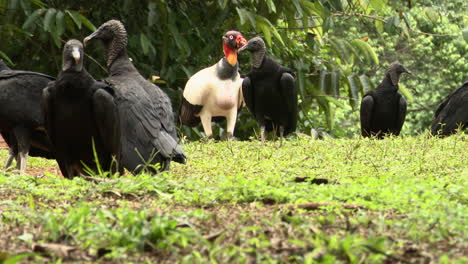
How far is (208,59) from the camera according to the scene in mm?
11641

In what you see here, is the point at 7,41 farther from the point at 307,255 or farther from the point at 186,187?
the point at 307,255

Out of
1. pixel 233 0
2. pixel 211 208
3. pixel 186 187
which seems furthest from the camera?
pixel 233 0

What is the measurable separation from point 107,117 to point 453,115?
16.6 feet

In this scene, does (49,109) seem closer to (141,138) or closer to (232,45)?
(141,138)

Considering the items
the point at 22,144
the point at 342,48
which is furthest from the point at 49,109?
the point at 342,48

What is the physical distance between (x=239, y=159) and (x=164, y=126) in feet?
4.67

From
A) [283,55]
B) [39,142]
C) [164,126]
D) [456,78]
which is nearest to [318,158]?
[164,126]

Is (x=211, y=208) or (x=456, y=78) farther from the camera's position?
(x=456, y=78)

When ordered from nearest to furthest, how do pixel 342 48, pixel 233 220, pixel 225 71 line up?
pixel 233 220, pixel 225 71, pixel 342 48

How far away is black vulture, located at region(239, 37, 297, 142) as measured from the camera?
862cm

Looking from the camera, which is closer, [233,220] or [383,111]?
[233,220]

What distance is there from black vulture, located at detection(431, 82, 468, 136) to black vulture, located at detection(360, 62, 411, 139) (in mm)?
467

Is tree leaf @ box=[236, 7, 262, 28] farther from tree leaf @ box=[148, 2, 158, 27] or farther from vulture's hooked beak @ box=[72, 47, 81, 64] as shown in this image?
vulture's hooked beak @ box=[72, 47, 81, 64]

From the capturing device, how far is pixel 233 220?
347 cm
